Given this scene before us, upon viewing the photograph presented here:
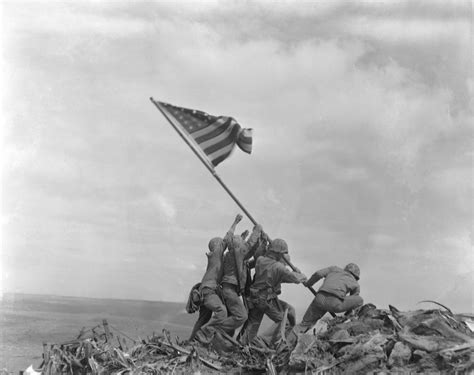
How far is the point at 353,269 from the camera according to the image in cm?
1888

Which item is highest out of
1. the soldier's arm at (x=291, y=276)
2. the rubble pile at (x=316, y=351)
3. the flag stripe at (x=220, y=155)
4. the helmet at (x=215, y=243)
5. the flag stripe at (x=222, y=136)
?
the flag stripe at (x=222, y=136)

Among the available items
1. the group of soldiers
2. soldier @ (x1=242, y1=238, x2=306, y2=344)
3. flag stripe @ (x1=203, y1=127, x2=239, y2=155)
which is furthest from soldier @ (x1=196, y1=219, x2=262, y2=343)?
flag stripe @ (x1=203, y1=127, x2=239, y2=155)

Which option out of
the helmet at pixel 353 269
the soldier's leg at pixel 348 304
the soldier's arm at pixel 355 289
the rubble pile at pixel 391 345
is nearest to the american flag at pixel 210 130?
the helmet at pixel 353 269

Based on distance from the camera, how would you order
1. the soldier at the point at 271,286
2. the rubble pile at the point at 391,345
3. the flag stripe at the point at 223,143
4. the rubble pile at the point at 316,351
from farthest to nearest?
the flag stripe at the point at 223,143 → the soldier at the point at 271,286 → the rubble pile at the point at 316,351 → the rubble pile at the point at 391,345

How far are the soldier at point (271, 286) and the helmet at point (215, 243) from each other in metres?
1.24

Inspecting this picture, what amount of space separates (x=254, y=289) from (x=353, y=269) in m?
2.56

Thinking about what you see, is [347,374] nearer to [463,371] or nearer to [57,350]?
[463,371]

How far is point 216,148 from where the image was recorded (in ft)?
62.5

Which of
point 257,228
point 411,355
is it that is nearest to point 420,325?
point 411,355

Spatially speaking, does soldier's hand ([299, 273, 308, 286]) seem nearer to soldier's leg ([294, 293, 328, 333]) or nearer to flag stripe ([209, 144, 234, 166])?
soldier's leg ([294, 293, 328, 333])

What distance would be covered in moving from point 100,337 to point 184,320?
662 inches

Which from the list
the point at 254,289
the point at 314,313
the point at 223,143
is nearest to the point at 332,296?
the point at 314,313

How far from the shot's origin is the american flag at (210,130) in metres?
19.0

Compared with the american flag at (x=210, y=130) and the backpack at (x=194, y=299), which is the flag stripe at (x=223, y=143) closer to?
the american flag at (x=210, y=130)
